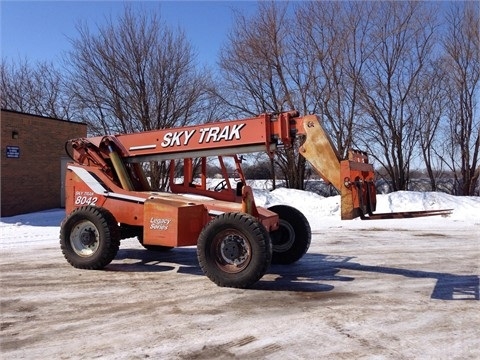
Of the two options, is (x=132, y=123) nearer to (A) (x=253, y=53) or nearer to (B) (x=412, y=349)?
(A) (x=253, y=53)

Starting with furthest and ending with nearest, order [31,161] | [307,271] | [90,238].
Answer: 1. [31,161]
2. [90,238]
3. [307,271]

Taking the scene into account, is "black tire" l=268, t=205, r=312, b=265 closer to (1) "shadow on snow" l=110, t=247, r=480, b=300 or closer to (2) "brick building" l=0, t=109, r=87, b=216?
(1) "shadow on snow" l=110, t=247, r=480, b=300

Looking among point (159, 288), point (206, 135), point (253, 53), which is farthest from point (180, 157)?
point (253, 53)

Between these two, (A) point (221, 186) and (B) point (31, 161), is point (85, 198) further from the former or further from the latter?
(B) point (31, 161)

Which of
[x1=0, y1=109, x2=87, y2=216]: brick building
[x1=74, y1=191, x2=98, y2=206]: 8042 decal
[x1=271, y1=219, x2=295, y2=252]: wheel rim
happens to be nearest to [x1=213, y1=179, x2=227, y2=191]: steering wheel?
[x1=271, y1=219, x2=295, y2=252]: wheel rim

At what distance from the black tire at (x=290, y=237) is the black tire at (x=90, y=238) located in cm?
271

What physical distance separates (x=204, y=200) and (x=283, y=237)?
1.67 meters

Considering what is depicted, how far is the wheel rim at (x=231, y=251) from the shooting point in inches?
251

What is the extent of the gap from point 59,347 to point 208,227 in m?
2.67

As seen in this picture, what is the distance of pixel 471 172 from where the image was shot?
24.1 metres

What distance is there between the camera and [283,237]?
325 inches

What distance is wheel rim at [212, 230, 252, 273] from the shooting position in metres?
6.39

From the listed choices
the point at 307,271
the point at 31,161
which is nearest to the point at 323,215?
the point at 307,271

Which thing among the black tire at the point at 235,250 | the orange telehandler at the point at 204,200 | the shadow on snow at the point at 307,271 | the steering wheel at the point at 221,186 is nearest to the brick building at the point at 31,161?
the shadow on snow at the point at 307,271
